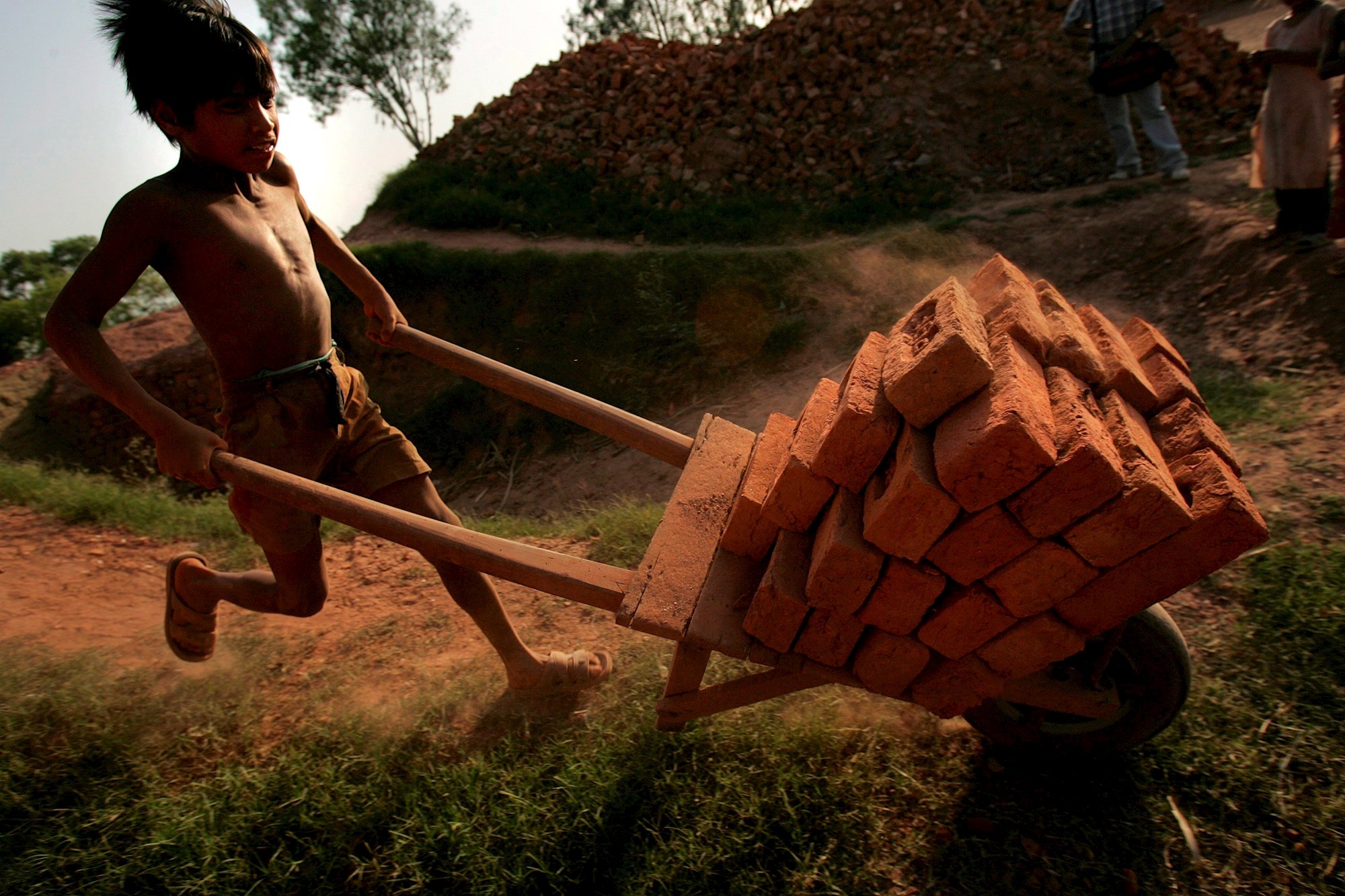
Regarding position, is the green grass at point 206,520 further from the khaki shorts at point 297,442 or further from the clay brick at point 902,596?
the clay brick at point 902,596

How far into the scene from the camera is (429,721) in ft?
9.92

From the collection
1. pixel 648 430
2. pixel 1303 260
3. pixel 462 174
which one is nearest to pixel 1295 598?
pixel 648 430

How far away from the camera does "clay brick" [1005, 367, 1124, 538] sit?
156cm

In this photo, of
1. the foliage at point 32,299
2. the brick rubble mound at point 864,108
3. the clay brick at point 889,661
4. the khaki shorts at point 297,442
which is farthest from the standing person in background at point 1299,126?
the foliage at point 32,299

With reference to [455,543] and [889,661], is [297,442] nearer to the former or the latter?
[455,543]

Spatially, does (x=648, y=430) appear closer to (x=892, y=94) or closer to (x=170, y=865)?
(x=170, y=865)

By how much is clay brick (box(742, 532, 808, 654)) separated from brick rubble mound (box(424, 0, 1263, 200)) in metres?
7.89

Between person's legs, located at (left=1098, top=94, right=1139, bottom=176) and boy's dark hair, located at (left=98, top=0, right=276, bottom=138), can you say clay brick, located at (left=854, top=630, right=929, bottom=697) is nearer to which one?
boy's dark hair, located at (left=98, top=0, right=276, bottom=138)

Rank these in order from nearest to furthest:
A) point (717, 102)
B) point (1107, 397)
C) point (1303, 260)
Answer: point (1107, 397), point (1303, 260), point (717, 102)

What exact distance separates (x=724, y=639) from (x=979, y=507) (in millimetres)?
742

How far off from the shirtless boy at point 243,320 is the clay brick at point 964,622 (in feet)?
5.20

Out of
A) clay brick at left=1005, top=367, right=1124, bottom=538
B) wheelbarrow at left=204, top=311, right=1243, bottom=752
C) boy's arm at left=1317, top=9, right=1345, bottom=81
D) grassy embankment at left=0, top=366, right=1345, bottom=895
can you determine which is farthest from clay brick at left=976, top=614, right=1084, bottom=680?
boy's arm at left=1317, top=9, right=1345, bottom=81

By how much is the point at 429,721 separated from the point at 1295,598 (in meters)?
3.23

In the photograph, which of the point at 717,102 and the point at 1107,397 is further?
the point at 717,102
